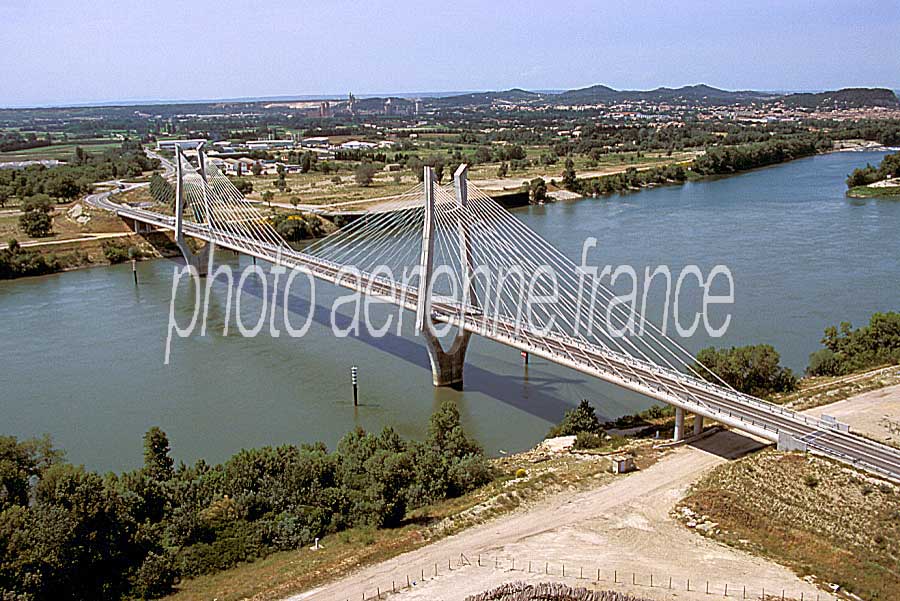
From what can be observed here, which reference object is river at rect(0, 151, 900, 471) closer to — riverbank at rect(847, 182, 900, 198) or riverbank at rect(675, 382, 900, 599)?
riverbank at rect(675, 382, 900, 599)

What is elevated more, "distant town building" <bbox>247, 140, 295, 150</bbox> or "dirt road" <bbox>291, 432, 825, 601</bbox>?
"distant town building" <bbox>247, 140, 295, 150</bbox>

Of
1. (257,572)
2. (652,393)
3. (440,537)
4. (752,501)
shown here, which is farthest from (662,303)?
(257,572)

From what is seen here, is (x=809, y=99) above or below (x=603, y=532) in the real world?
above

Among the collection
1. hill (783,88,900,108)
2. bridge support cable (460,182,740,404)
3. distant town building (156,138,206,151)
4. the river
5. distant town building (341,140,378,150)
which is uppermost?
hill (783,88,900,108)

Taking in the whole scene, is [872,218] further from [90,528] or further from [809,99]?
[809,99]

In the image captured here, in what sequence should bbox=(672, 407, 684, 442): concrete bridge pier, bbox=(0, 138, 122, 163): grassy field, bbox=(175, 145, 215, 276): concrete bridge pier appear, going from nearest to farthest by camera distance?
bbox=(672, 407, 684, 442): concrete bridge pier → bbox=(175, 145, 215, 276): concrete bridge pier → bbox=(0, 138, 122, 163): grassy field

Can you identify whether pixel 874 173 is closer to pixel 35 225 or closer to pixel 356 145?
pixel 35 225

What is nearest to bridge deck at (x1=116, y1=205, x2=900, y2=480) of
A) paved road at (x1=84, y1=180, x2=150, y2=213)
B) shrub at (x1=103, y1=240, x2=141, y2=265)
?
shrub at (x1=103, y1=240, x2=141, y2=265)

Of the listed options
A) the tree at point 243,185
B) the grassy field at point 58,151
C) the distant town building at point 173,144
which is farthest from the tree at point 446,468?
the grassy field at point 58,151
